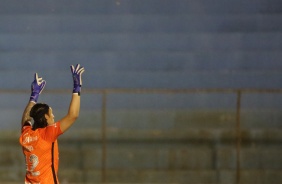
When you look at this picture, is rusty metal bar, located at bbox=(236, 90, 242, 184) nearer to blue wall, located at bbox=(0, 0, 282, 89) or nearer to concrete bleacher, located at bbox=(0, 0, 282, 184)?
concrete bleacher, located at bbox=(0, 0, 282, 184)

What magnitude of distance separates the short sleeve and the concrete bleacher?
5.41 m

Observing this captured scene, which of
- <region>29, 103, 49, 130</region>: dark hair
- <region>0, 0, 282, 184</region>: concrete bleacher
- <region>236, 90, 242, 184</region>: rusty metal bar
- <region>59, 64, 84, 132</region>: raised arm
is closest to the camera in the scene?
<region>59, 64, 84, 132</region>: raised arm

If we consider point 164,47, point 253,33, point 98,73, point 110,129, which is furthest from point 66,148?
point 253,33

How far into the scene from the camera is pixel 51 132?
21.2 feet

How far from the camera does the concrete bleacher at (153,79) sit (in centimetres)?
1192

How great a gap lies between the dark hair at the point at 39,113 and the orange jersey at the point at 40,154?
5 cm

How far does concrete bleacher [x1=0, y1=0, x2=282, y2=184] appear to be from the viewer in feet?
39.1

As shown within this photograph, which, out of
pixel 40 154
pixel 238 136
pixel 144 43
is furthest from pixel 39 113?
pixel 144 43

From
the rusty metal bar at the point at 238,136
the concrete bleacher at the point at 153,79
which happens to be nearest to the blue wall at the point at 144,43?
the concrete bleacher at the point at 153,79

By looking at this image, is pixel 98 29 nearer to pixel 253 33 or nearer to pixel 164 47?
pixel 164 47

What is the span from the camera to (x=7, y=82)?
13570 mm

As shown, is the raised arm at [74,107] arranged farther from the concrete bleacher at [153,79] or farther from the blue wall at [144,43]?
the blue wall at [144,43]

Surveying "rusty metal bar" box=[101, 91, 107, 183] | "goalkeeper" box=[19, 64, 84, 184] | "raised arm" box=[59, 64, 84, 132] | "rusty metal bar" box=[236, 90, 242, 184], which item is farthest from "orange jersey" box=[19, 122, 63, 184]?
"rusty metal bar" box=[236, 90, 242, 184]

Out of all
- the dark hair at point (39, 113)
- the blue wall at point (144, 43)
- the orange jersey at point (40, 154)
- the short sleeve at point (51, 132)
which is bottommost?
the orange jersey at point (40, 154)
